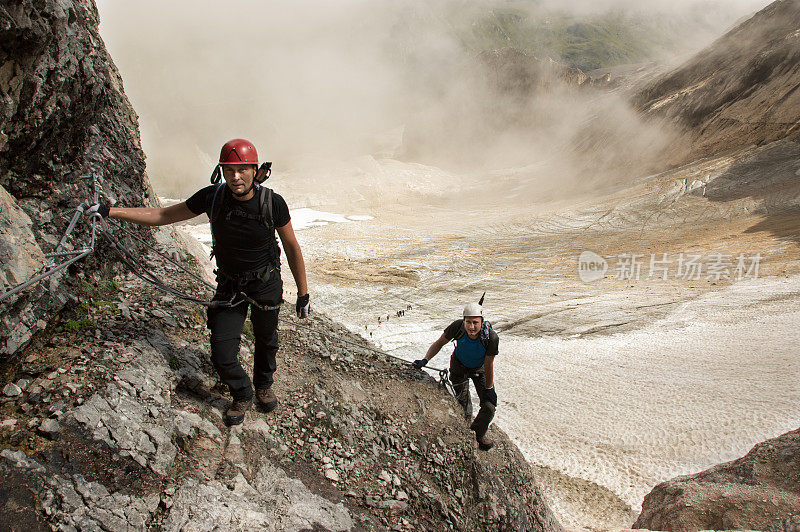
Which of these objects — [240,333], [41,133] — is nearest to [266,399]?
[240,333]

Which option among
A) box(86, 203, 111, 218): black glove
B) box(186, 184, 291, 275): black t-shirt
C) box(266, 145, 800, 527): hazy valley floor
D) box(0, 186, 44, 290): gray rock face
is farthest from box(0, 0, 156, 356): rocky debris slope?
box(266, 145, 800, 527): hazy valley floor

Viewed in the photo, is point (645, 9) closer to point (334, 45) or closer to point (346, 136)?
point (334, 45)

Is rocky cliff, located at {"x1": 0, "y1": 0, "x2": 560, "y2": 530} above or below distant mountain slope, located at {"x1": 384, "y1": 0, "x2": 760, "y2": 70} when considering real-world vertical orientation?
below

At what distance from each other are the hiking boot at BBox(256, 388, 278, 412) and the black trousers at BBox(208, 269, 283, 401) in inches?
2.3

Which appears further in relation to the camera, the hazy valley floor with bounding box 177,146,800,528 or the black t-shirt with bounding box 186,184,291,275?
the hazy valley floor with bounding box 177,146,800,528

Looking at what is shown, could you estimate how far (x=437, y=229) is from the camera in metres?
46.4

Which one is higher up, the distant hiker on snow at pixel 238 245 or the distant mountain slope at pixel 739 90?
the distant mountain slope at pixel 739 90

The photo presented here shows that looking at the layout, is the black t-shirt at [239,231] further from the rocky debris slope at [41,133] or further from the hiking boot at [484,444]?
the hiking boot at [484,444]

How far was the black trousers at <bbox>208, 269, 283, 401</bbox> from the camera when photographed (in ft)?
12.9

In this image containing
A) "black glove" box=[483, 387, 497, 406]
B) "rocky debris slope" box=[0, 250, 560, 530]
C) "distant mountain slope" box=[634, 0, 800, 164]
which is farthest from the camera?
"distant mountain slope" box=[634, 0, 800, 164]

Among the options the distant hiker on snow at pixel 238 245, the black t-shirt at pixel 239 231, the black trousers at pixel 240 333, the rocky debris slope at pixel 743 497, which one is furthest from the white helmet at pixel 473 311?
the rocky debris slope at pixel 743 497

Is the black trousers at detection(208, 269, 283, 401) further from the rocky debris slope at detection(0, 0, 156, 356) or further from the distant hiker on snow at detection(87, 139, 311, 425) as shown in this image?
the rocky debris slope at detection(0, 0, 156, 356)

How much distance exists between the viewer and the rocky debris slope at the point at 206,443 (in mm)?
2832

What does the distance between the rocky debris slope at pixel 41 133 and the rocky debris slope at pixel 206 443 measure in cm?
34
